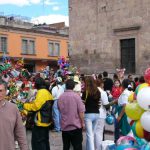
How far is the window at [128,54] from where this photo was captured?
21.9m

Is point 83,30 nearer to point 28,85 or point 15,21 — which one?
point 28,85

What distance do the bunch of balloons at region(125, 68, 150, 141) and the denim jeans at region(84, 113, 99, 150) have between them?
2.21m

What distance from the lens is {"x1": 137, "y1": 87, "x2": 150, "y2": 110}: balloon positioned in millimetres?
5261

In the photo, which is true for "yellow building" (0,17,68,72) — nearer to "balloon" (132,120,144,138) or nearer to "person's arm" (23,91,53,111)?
"person's arm" (23,91,53,111)

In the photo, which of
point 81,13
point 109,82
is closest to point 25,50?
point 81,13

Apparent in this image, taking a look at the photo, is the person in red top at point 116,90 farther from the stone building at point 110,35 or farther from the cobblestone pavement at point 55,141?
the stone building at point 110,35

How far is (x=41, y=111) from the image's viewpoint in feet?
24.0

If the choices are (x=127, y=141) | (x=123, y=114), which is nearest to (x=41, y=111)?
(x=123, y=114)

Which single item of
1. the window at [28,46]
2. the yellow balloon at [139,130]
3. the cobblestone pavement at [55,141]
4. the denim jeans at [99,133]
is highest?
the window at [28,46]

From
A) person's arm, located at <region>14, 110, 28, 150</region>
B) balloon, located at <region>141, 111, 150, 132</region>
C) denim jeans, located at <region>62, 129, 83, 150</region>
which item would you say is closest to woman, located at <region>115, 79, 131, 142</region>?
denim jeans, located at <region>62, 129, 83, 150</region>

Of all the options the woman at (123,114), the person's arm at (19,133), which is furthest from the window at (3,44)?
the person's arm at (19,133)

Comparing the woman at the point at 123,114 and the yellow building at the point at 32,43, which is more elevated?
the yellow building at the point at 32,43

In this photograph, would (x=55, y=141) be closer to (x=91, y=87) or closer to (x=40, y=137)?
(x=40, y=137)

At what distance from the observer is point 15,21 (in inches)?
1623
